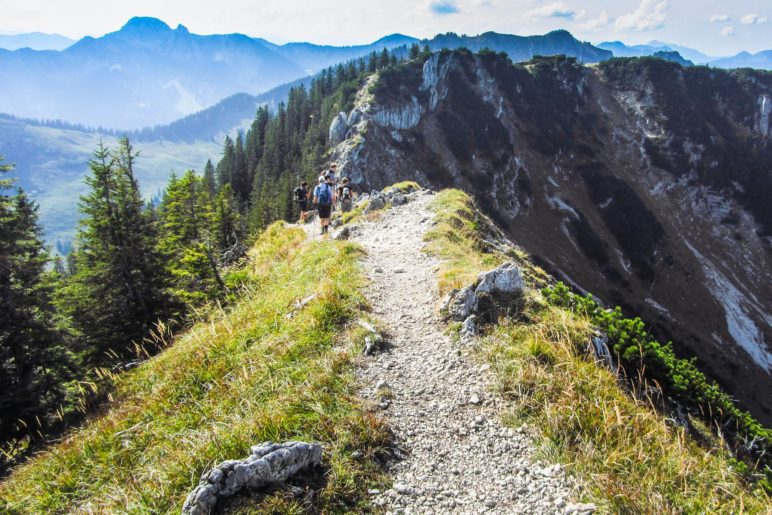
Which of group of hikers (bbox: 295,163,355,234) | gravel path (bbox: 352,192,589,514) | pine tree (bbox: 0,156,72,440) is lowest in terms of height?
pine tree (bbox: 0,156,72,440)

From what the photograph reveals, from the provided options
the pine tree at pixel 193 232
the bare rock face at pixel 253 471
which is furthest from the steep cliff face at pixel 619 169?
the bare rock face at pixel 253 471

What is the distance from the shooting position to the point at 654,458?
5.37 metres

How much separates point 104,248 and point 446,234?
63.6 ft

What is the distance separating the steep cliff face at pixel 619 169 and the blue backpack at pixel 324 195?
61.1m

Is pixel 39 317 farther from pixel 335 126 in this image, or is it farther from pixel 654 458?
pixel 335 126

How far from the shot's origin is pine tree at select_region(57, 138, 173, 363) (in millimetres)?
22844

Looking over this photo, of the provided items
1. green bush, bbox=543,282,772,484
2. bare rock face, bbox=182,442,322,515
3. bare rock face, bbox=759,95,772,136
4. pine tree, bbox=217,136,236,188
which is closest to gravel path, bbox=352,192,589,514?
bare rock face, bbox=182,442,322,515

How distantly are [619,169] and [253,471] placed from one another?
419 ft

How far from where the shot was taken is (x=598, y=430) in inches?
225

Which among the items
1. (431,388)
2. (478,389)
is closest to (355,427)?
(431,388)

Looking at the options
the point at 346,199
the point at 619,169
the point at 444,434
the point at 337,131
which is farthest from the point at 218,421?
the point at 619,169

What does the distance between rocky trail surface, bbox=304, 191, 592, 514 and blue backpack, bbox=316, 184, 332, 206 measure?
11.0 meters

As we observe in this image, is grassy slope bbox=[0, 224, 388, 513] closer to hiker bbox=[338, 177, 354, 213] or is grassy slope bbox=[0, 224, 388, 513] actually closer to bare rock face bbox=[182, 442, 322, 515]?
bare rock face bbox=[182, 442, 322, 515]

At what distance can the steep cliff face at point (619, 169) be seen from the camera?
81625mm
